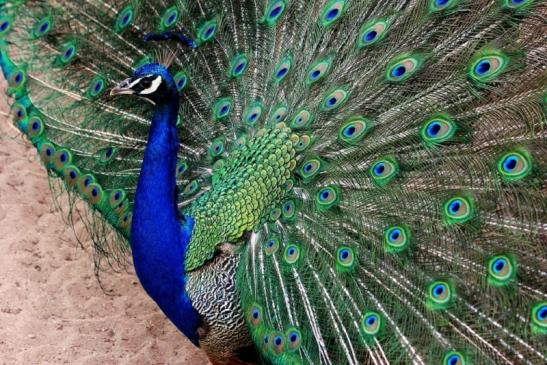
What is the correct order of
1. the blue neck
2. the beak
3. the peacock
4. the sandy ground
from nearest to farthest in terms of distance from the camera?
the peacock < the beak < the blue neck < the sandy ground

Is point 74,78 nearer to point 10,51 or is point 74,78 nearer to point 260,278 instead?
point 10,51

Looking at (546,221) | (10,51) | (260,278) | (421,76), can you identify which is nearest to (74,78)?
(10,51)

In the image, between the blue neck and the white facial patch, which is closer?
the white facial patch

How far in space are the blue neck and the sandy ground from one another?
0.60 m

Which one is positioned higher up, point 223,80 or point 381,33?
point 381,33

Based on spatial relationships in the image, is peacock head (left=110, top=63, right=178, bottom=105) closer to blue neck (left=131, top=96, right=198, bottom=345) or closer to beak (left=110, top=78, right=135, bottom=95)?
beak (left=110, top=78, right=135, bottom=95)

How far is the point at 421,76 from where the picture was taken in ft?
8.84

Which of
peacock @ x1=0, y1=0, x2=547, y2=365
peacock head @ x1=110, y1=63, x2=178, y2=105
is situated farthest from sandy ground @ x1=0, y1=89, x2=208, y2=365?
peacock head @ x1=110, y1=63, x2=178, y2=105

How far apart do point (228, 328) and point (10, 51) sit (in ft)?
5.05

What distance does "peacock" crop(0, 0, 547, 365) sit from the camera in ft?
8.13

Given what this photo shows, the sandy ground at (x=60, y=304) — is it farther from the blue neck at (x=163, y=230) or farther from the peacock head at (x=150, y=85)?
the peacock head at (x=150, y=85)

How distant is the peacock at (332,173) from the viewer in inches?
97.5

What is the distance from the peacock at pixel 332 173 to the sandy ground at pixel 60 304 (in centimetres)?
52

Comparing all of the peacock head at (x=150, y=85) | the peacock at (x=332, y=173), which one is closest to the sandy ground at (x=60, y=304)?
the peacock at (x=332, y=173)
